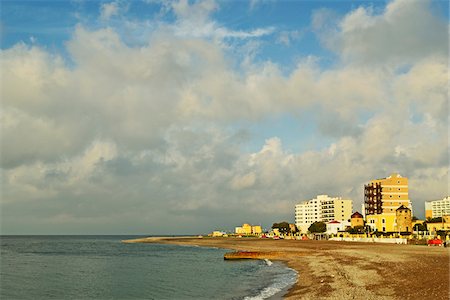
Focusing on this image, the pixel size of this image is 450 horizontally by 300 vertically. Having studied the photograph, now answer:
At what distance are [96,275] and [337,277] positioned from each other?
31497 mm

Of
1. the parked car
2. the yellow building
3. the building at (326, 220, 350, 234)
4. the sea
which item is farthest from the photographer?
the building at (326, 220, 350, 234)

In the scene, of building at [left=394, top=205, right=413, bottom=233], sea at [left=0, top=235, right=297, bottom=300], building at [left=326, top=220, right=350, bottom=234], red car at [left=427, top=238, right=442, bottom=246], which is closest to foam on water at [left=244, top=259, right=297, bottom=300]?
sea at [left=0, top=235, right=297, bottom=300]

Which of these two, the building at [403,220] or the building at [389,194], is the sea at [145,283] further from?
the building at [389,194]

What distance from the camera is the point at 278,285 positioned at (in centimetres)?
4244

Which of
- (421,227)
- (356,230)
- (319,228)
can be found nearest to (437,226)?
(421,227)

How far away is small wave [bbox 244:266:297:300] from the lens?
36.5 meters

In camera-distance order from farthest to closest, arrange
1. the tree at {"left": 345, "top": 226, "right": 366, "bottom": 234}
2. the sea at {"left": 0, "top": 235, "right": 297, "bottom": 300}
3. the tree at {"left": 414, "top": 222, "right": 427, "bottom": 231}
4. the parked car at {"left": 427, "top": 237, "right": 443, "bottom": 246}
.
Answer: the tree at {"left": 345, "top": 226, "right": 366, "bottom": 234}, the tree at {"left": 414, "top": 222, "right": 427, "bottom": 231}, the parked car at {"left": 427, "top": 237, "right": 443, "bottom": 246}, the sea at {"left": 0, "top": 235, "right": 297, "bottom": 300}

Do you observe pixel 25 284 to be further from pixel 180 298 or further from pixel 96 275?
pixel 180 298

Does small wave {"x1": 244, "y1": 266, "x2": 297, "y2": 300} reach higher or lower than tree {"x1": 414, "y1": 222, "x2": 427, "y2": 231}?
lower

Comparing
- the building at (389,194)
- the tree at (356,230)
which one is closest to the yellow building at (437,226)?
the tree at (356,230)

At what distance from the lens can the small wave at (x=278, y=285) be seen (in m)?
36.5

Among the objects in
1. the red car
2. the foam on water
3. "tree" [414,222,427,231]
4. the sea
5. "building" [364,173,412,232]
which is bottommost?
the sea

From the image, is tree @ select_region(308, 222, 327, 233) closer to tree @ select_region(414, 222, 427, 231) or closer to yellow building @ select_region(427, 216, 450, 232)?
tree @ select_region(414, 222, 427, 231)

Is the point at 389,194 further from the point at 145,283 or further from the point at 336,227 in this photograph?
the point at 145,283
